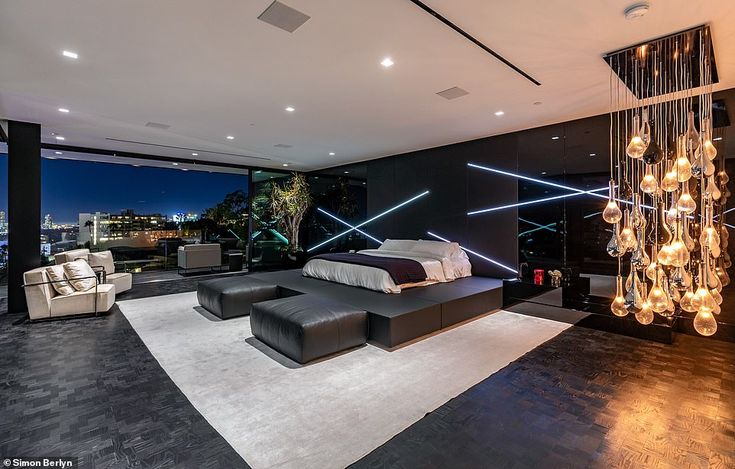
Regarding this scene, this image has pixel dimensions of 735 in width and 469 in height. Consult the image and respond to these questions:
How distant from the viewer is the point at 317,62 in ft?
10.8

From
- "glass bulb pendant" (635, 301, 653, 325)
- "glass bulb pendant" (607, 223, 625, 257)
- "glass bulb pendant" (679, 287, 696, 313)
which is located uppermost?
"glass bulb pendant" (607, 223, 625, 257)

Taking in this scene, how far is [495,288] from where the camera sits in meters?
5.33

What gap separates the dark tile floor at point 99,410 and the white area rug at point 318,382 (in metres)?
0.15

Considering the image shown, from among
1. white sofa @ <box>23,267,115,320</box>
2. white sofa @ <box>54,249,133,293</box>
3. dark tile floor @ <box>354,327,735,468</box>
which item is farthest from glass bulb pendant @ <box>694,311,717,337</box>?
white sofa @ <box>54,249,133,293</box>

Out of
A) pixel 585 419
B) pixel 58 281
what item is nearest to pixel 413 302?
pixel 585 419

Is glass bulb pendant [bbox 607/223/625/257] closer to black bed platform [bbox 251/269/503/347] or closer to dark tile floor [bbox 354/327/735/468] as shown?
dark tile floor [bbox 354/327/735/468]

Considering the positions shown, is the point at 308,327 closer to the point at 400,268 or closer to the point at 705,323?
the point at 400,268

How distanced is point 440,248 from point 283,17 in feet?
14.8

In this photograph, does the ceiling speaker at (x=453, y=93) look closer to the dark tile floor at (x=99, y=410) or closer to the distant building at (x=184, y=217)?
the dark tile floor at (x=99, y=410)

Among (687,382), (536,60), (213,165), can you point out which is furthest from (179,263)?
(687,382)

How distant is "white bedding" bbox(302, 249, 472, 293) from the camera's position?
4902 millimetres

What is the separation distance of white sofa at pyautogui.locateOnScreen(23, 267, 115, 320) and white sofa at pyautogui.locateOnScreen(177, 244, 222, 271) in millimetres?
3656

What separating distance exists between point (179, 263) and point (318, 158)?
4.65 metres

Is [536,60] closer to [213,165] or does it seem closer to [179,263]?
[213,165]
